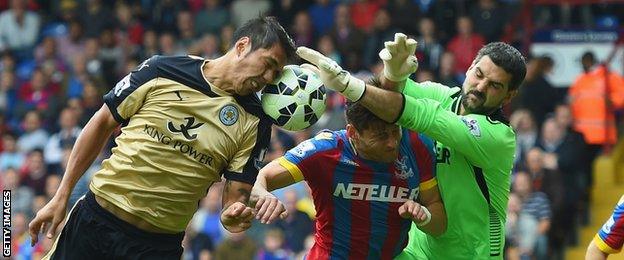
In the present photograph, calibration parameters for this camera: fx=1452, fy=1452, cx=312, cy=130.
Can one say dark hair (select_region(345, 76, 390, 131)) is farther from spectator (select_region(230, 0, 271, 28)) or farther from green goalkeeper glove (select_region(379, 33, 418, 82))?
spectator (select_region(230, 0, 271, 28))

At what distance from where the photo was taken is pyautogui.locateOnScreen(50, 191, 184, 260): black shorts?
23.5 ft

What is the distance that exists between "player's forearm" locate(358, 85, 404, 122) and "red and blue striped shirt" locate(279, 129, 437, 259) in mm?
499

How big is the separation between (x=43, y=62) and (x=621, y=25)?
23.7ft

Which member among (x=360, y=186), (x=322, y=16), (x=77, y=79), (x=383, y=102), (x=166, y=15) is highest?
(x=383, y=102)

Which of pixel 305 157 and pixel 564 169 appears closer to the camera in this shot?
pixel 305 157

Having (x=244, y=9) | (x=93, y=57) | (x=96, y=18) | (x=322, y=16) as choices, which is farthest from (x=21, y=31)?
(x=322, y=16)

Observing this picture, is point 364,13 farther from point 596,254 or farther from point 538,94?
point 596,254

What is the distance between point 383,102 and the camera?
271 inches

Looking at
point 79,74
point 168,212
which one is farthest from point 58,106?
point 168,212

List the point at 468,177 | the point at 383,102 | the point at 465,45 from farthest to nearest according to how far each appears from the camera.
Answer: the point at 465,45
the point at 468,177
the point at 383,102

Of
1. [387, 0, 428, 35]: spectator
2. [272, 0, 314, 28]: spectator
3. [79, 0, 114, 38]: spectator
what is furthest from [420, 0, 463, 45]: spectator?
[79, 0, 114, 38]: spectator

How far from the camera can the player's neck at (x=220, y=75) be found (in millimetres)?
7125

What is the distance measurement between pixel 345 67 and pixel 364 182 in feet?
28.7

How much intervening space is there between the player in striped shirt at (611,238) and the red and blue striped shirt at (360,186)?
88 centimetres
